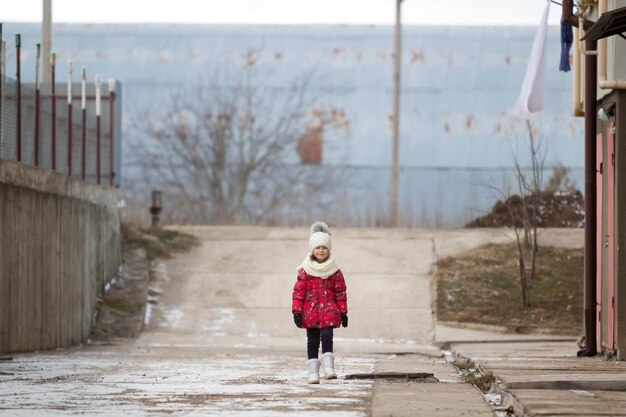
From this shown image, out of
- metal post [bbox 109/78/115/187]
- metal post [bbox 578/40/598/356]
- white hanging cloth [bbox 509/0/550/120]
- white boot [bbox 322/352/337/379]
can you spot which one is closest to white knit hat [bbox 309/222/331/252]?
white boot [bbox 322/352/337/379]

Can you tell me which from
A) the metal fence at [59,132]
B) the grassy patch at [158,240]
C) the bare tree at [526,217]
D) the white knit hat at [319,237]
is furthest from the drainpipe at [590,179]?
the grassy patch at [158,240]

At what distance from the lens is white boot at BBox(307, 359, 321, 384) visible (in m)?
12.2

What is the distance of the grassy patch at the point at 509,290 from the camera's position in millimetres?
24000

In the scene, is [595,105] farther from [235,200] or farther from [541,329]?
[235,200]

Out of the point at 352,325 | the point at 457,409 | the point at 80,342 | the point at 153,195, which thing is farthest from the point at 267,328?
the point at 457,409

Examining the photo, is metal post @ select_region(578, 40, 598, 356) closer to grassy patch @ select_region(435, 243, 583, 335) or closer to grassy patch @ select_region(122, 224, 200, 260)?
grassy patch @ select_region(435, 243, 583, 335)

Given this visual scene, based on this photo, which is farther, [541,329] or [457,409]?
[541,329]

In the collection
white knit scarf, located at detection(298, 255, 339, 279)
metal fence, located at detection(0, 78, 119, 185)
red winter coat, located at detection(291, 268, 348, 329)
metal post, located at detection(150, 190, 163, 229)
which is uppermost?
metal fence, located at detection(0, 78, 119, 185)

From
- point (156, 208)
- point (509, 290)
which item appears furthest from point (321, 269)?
point (156, 208)

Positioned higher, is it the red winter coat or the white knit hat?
the white knit hat

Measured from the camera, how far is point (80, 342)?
21891 millimetres

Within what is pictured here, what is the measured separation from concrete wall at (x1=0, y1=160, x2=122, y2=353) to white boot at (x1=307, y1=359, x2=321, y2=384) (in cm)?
604

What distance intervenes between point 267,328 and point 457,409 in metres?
14.8

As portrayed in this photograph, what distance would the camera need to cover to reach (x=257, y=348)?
67.9 feet
